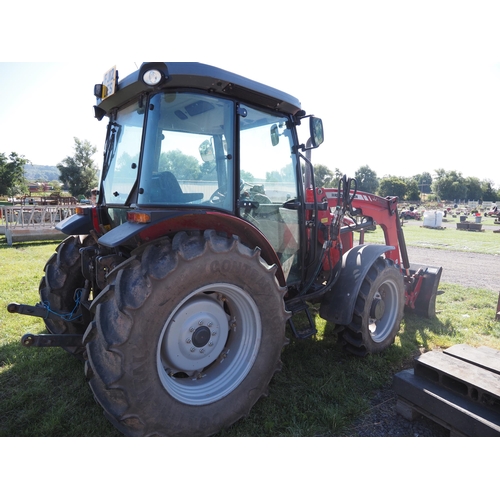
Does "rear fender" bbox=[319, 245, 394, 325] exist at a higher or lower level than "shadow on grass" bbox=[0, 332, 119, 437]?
higher

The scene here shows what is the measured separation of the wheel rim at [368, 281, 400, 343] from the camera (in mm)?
4047

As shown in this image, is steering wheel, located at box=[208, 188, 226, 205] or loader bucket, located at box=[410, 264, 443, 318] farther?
loader bucket, located at box=[410, 264, 443, 318]

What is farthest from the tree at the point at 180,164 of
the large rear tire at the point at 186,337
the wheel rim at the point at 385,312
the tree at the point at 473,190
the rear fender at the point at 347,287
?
the tree at the point at 473,190

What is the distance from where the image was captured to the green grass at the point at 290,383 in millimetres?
2715

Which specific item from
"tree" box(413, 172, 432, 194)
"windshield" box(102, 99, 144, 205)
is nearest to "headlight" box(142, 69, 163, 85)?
"windshield" box(102, 99, 144, 205)

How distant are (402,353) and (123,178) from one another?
3407 mm

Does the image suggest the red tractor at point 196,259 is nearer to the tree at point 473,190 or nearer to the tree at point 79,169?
the tree at point 79,169

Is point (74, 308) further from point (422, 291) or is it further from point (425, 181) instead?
point (425, 181)

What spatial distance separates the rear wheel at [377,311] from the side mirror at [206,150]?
81.6 inches

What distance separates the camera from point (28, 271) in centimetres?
773

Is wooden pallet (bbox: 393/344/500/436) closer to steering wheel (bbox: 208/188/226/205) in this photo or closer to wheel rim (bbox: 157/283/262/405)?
wheel rim (bbox: 157/283/262/405)

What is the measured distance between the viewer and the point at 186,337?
102 inches

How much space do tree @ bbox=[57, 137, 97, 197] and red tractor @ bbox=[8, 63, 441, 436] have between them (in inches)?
1687

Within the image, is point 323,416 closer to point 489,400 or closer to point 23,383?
point 489,400
